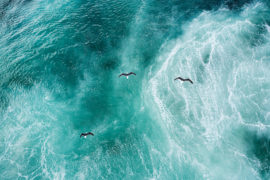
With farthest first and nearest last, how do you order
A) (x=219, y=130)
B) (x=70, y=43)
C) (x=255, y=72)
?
(x=70, y=43), (x=255, y=72), (x=219, y=130)

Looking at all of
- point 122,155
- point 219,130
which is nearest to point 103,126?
point 122,155

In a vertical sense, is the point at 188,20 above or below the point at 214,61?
above

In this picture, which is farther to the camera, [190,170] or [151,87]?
[151,87]

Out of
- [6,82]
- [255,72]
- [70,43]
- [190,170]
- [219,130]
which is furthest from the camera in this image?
[70,43]

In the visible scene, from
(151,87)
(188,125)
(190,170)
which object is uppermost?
(151,87)

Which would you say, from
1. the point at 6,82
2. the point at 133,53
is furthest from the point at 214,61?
the point at 6,82

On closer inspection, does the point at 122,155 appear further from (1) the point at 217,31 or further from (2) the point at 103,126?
(1) the point at 217,31

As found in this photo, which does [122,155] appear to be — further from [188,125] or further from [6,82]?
[6,82]
